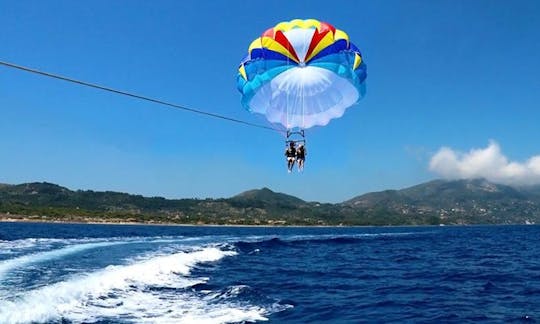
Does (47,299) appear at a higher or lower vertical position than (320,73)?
lower

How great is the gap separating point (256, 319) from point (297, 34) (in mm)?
12923

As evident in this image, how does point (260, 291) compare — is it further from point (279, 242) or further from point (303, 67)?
point (279, 242)

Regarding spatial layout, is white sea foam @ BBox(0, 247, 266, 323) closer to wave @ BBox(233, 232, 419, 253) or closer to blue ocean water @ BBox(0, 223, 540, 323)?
blue ocean water @ BBox(0, 223, 540, 323)

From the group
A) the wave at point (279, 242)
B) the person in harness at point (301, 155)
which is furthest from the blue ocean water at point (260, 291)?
the wave at point (279, 242)

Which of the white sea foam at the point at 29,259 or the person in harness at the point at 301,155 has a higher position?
the person in harness at the point at 301,155

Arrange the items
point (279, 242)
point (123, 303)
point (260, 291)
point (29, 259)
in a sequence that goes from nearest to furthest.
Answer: point (123, 303)
point (260, 291)
point (29, 259)
point (279, 242)

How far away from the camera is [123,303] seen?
1852 cm

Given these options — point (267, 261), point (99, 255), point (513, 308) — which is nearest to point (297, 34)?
point (513, 308)

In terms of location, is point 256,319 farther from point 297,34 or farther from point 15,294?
point 297,34

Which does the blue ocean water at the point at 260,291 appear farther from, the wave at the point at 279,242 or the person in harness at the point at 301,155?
the wave at the point at 279,242

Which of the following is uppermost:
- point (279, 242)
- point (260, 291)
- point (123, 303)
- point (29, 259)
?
point (279, 242)

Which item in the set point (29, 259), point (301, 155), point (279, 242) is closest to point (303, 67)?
point (301, 155)

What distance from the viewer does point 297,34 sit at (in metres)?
22.8

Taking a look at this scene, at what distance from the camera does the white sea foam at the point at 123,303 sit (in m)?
15.9
